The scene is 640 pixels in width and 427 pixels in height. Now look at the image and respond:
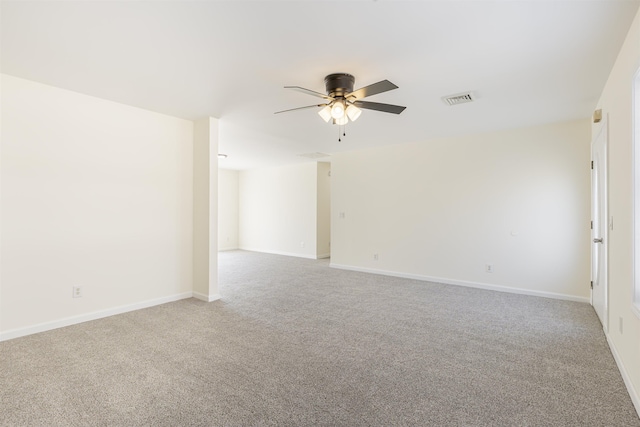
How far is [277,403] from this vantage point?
6.50 ft

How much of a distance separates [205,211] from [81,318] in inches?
71.4

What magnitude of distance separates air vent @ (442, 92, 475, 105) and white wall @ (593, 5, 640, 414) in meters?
1.14

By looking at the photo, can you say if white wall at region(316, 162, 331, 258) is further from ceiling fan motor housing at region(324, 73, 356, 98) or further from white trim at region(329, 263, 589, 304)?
ceiling fan motor housing at region(324, 73, 356, 98)

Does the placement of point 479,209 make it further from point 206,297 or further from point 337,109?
point 206,297

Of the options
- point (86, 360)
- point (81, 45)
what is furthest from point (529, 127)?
point (86, 360)

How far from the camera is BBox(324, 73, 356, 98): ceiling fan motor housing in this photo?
2768 mm

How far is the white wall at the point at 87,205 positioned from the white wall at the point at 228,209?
16.2 feet

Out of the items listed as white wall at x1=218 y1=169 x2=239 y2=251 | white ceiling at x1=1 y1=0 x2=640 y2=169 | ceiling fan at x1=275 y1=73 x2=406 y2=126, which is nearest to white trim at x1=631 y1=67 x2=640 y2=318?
white ceiling at x1=1 y1=0 x2=640 y2=169

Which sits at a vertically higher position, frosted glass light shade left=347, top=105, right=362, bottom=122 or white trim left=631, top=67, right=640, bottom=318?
frosted glass light shade left=347, top=105, right=362, bottom=122

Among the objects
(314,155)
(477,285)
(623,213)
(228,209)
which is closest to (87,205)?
(314,155)

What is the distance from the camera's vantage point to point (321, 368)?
2.42 meters

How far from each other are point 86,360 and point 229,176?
739cm

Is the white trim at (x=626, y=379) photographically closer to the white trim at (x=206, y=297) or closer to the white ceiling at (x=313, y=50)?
the white ceiling at (x=313, y=50)

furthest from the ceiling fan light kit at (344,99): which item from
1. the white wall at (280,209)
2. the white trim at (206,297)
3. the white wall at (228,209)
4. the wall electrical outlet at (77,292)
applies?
the white wall at (228,209)
